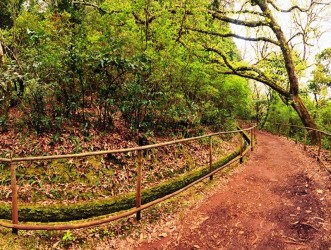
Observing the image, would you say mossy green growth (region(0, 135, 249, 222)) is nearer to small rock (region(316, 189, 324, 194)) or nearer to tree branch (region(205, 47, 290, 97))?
small rock (region(316, 189, 324, 194))

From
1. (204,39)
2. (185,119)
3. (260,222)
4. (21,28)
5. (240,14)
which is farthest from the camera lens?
(240,14)

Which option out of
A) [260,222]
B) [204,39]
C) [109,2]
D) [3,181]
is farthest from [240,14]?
[3,181]

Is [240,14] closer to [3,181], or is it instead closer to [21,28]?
[21,28]

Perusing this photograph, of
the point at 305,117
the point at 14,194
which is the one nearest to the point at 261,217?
the point at 14,194

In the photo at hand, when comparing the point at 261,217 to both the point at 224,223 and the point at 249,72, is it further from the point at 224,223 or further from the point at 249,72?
the point at 249,72

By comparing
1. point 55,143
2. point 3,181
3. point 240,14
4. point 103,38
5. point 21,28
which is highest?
point 240,14

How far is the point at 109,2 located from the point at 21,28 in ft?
12.9

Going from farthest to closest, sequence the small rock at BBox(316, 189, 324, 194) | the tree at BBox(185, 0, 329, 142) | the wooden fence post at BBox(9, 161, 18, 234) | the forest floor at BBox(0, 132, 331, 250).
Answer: the tree at BBox(185, 0, 329, 142)
the small rock at BBox(316, 189, 324, 194)
the forest floor at BBox(0, 132, 331, 250)
the wooden fence post at BBox(9, 161, 18, 234)

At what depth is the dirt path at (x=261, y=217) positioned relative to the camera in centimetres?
431

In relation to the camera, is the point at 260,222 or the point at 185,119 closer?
the point at 260,222

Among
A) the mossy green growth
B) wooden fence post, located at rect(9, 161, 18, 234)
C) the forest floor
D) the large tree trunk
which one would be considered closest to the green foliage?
the mossy green growth

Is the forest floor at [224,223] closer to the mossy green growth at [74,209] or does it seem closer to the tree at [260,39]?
the mossy green growth at [74,209]

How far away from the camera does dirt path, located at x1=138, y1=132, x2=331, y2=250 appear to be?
4.31 meters

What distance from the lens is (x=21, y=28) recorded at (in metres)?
11.0
